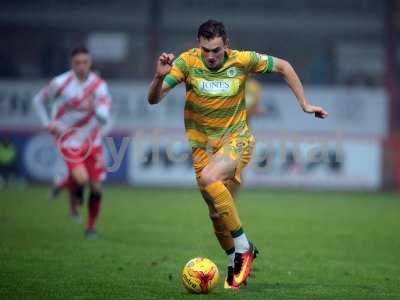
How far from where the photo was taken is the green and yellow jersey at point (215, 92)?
9.84 m

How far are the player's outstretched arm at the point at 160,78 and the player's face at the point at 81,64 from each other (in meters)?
5.52

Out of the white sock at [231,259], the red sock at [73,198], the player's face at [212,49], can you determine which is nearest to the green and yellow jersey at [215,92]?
the player's face at [212,49]

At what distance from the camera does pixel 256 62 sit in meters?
10.1

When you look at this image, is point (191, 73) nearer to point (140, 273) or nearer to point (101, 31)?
point (140, 273)

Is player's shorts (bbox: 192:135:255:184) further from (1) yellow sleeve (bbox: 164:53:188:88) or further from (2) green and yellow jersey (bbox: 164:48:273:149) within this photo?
(1) yellow sleeve (bbox: 164:53:188:88)

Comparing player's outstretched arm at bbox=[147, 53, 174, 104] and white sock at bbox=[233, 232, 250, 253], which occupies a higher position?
player's outstretched arm at bbox=[147, 53, 174, 104]

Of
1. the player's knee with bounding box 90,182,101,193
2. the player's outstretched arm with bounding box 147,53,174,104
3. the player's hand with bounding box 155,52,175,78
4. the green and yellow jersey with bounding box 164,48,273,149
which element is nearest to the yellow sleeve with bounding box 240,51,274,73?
the green and yellow jersey with bounding box 164,48,273,149

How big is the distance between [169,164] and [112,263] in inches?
604

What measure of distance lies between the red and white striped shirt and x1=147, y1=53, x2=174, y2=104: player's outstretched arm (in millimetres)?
5457

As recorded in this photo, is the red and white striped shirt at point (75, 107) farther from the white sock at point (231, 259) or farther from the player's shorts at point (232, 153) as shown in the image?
the white sock at point (231, 259)

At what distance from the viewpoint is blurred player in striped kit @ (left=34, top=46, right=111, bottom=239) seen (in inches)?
585

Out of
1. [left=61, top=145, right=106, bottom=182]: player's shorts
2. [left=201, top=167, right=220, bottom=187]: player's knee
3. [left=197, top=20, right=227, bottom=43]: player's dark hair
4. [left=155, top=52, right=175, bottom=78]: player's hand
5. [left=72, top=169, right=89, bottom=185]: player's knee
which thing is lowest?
[left=72, top=169, right=89, bottom=185]: player's knee

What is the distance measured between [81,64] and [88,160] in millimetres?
1366

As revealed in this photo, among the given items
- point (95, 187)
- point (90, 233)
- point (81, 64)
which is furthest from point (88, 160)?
point (81, 64)
